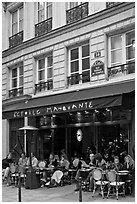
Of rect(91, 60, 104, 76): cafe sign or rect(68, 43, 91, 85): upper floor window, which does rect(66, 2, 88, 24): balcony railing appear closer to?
rect(68, 43, 91, 85): upper floor window

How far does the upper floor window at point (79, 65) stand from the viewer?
15.1 metres

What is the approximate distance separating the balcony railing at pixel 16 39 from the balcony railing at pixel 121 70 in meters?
7.35

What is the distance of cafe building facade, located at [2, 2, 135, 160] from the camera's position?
13.1 m

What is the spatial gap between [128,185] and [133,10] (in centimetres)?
658

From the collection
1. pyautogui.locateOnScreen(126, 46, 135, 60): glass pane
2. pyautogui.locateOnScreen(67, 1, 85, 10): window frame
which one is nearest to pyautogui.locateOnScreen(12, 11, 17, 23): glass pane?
pyautogui.locateOnScreen(67, 1, 85, 10): window frame

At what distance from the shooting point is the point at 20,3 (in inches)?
763

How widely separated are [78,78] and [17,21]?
686 cm

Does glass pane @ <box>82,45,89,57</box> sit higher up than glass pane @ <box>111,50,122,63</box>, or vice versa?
glass pane @ <box>82,45,89,57</box>

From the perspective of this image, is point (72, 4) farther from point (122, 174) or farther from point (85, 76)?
point (122, 174)

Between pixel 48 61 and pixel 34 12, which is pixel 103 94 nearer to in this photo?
pixel 48 61

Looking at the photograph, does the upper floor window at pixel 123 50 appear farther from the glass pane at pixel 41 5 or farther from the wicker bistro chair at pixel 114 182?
the glass pane at pixel 41 5

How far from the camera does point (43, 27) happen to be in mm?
17516

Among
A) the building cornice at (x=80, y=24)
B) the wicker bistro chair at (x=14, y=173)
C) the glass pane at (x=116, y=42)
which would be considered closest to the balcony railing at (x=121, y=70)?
the glass pane at (x=116, y=42)

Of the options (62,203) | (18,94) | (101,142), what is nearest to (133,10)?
(101,142)
